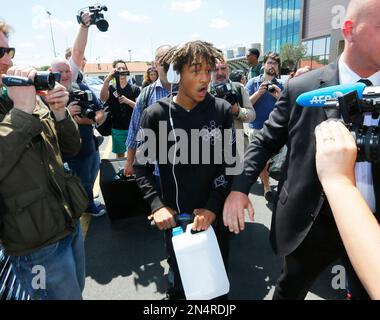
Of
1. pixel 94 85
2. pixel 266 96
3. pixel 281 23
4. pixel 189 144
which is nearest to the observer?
pixel 189 144

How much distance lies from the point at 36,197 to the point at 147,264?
1828mm

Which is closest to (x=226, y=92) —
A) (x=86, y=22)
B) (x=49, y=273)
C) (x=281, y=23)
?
(x=86, y=22)

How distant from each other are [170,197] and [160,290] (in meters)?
1.07

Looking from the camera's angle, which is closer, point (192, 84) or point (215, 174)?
point (192, 84)

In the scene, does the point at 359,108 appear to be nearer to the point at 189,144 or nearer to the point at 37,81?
the point at 189,144

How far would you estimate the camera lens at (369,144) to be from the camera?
2.76 feet

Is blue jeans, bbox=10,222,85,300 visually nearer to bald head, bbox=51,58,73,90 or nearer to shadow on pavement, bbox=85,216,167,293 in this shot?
shadow on pavement, bbox=85,216,167,293

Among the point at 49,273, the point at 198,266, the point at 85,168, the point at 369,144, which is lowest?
the point at 85,168

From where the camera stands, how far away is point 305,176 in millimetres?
1626

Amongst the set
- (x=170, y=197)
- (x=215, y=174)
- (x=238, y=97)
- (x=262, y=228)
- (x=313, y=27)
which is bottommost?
(x=262, y=228)

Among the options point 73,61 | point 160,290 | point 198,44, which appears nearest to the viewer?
point 198,44
